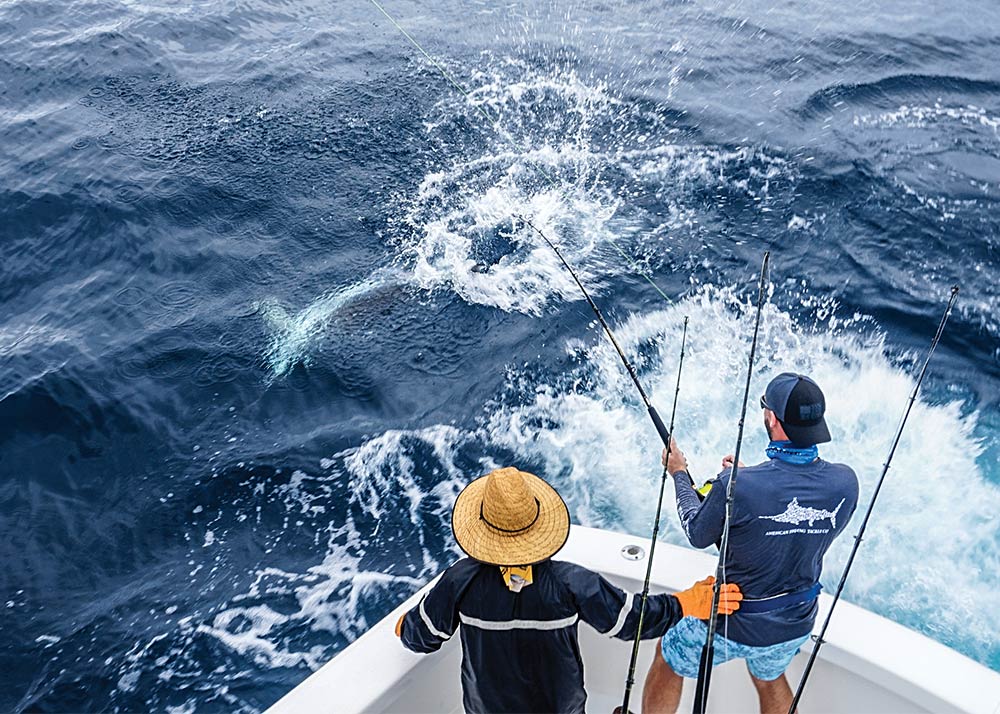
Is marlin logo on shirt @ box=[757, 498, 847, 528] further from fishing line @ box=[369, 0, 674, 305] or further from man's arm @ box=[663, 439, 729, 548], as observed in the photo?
fishing line @ box=[369, 0, 674, 305]

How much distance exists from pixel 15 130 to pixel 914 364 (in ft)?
32.3

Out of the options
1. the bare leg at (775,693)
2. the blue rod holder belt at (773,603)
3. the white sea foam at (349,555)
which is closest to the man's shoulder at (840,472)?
the blue rod holder belt at (773,603)

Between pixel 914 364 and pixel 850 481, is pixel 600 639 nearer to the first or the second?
pixel 850 481

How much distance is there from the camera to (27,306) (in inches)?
258

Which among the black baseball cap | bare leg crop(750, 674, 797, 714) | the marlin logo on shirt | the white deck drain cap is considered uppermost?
the black baseball cap

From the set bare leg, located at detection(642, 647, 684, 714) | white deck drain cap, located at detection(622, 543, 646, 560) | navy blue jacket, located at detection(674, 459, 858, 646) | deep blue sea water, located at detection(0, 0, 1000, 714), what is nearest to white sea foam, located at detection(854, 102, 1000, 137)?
deep blue sea water, located at detection(0, 0, 1000, 714)

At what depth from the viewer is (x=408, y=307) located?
20.7 feet

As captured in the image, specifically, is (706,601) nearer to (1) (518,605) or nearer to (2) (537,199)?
(1) (518,605)

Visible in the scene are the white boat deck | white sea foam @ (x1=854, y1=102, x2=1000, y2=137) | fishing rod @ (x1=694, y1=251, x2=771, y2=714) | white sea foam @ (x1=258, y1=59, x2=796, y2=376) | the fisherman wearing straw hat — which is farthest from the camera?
white sea foam @ (x1=854, y1=102, x2=1000, y2=137)

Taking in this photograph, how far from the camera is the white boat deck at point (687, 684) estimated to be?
8.76 ft

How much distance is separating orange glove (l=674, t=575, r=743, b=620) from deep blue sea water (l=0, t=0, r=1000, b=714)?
215 centimetres

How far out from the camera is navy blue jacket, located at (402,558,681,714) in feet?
7.23

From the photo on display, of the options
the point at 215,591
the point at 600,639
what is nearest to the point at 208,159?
the point at 215,591

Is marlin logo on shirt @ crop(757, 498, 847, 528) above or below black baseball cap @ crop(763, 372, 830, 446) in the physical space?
below
